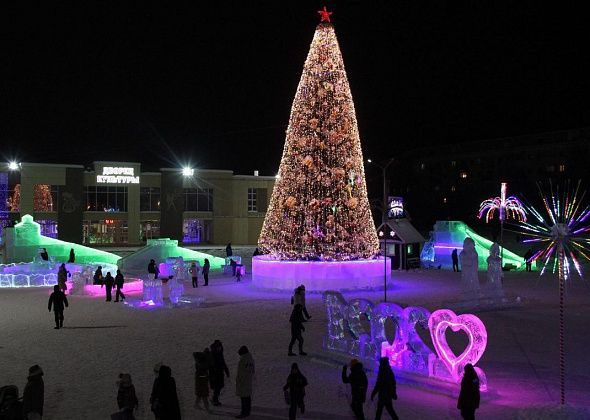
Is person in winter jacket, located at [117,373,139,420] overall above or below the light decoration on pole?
below

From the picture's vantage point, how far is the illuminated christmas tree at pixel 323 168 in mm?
22719

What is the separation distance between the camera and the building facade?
51812 mm

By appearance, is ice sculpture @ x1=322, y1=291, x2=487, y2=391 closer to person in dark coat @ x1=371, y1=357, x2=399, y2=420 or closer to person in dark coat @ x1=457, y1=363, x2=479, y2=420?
person in dark coat @ x1=457, y1=363, x2=479, y2=420

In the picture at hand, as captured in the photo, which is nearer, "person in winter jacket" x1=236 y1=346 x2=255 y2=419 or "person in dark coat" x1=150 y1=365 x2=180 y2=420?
"person in dark coat" x1=150 y1=365 x2=180 y2=420

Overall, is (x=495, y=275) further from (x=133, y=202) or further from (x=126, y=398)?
(x=133, y=202)

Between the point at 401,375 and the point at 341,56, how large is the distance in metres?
15.6

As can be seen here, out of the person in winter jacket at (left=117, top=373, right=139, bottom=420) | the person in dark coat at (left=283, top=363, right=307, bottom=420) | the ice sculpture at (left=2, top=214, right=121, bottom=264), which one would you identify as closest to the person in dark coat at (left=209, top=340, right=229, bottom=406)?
the person in dark coat at (left=283, top=363, right=307, bottom=420)

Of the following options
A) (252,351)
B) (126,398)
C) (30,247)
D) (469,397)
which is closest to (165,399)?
(126,398)

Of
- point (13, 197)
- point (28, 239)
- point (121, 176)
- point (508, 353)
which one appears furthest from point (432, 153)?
point (508, 353)

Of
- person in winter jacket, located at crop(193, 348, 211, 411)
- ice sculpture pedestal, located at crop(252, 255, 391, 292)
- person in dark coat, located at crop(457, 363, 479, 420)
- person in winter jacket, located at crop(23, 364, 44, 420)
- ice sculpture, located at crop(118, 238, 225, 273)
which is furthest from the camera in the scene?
ice sculpture, located at crop(118, 238, 225, 273)

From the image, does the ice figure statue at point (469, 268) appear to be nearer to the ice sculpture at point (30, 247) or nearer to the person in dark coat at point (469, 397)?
the person in dark coat at point (469, 397)

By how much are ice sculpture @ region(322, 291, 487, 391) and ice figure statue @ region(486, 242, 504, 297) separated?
8.67m

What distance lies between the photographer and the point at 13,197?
→ 170ft

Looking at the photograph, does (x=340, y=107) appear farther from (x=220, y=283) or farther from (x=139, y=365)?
(x=139, y=365)
